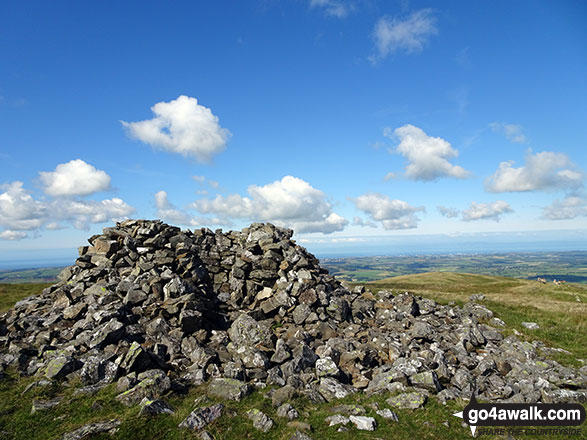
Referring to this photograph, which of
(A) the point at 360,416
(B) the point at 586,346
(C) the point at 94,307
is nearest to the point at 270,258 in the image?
(C) the point at 94,307

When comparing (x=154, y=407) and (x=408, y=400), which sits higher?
(x=154, y=407)

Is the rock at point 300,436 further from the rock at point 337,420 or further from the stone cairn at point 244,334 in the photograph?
the stone cairn at point 244,334

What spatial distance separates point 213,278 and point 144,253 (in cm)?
841

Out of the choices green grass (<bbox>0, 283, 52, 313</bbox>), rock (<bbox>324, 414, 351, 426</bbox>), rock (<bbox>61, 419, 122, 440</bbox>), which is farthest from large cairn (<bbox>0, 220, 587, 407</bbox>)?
green grass (<bbox>0, 283, 52, 313</bbox>)

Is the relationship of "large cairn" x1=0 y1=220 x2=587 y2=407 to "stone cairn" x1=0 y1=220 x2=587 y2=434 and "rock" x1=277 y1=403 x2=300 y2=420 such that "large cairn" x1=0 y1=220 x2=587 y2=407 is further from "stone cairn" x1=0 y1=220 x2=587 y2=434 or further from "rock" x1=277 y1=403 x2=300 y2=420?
"rock" x1=277 y1=403 x2=300 y2=420

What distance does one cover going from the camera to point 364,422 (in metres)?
15.4

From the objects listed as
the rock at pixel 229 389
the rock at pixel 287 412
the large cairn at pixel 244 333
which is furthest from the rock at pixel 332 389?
the rock at pixel 229 389

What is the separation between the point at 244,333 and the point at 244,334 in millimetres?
97

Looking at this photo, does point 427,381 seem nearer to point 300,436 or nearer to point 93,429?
point 300,436

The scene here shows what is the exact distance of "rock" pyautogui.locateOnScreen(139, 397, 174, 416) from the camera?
1612 centimetres

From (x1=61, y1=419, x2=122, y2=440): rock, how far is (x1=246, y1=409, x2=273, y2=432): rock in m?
6.59

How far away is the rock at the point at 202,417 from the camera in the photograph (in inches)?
599

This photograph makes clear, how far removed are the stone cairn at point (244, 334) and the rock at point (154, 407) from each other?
0.11 m

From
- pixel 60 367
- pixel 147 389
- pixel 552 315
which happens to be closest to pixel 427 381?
pixel 147 389
